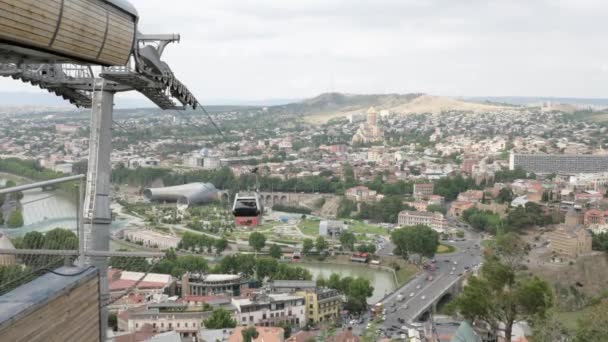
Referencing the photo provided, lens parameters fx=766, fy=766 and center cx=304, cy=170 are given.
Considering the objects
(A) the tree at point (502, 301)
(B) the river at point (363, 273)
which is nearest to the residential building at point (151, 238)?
(B) the river at point (363, 273)

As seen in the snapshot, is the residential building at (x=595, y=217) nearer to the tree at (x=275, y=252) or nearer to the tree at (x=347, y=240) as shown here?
the tree at (x=347, y=240)

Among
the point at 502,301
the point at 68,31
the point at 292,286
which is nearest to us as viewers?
the point at 68,31

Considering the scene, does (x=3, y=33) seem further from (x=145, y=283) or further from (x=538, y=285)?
(x=145, y=283)

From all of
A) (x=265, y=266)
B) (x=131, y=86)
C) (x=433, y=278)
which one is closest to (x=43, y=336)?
(x=131, y=86)

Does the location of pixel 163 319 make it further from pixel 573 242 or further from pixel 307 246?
pixel 573 242

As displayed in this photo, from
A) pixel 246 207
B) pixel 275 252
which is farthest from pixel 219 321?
pixel 275 252

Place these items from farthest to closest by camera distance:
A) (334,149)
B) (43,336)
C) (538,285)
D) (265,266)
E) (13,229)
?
(334,149), (265,266), (538,285), (13,229), (43,336)

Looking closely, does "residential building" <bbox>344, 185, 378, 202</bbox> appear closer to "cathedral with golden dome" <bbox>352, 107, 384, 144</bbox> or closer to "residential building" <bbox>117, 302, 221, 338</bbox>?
"residential building" <bbox>117, 302, 221, 338</bbox>
